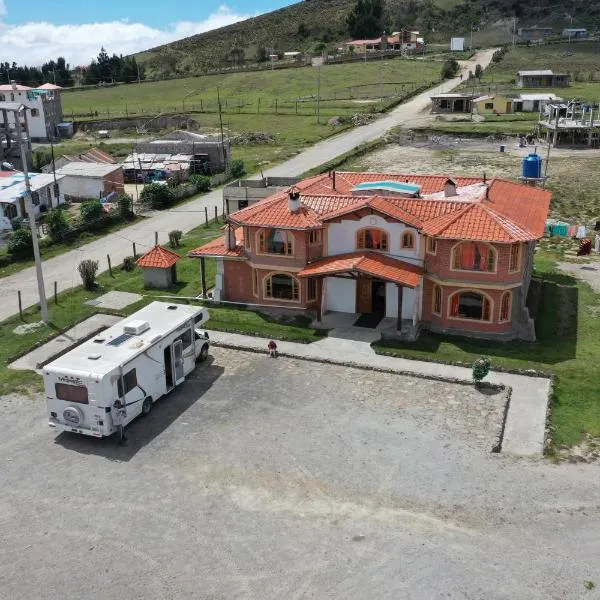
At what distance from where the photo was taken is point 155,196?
59438mm

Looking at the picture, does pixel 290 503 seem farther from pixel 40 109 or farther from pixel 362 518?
pixel 40 109

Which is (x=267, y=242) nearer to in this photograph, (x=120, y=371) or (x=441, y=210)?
(x=441, y=210)

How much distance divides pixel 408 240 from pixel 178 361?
1235 cm

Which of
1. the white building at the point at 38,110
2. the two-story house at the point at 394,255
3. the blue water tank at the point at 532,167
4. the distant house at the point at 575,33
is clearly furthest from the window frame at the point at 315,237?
the distant house at the point at 575,33

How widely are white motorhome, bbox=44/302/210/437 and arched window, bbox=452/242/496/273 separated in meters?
12.2

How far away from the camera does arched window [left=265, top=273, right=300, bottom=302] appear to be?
117 ft

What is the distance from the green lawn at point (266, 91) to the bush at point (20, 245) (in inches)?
2790

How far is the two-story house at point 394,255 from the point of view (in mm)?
31969

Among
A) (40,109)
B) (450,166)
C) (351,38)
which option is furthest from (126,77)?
(450,166)

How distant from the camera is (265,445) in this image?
78.6ft

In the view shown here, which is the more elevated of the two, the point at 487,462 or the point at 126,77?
the point at 126,77

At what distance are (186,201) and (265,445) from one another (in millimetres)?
41796

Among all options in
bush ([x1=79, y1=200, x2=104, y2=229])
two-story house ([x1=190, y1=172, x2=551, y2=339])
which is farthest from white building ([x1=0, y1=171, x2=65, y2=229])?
two-story house ([x1=190, y1=172, x2=551, y2=339])

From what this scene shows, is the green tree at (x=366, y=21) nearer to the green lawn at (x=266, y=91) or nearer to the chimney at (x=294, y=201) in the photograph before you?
the green lawn at (x=266, y=91)
